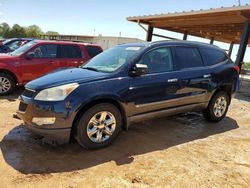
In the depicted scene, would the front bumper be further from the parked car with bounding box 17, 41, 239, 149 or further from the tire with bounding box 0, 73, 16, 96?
the tire with bounding box 0, 73, 16, 96

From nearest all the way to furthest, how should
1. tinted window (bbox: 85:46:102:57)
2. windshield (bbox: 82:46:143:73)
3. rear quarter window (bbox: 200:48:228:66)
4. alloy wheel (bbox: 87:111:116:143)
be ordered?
alloy wheel (bbox: 87:111:116:143) → windshield (bbox: 82:46:143:73) → rear quarter window (bbox: 200:48:228:66) → tinted window (bbox: 85:46:102:57)

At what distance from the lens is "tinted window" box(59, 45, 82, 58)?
8680mm

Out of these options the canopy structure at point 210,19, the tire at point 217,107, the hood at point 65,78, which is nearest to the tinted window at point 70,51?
the hood at point 65,78

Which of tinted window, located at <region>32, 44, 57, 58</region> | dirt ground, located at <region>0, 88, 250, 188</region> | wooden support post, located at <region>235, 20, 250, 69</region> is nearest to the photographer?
dirt ground, located at <region>0, 88, 250, 188</region>

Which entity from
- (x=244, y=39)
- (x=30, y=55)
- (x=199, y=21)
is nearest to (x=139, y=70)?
(x=30, y=55)

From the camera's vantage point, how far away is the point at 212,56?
237 inches

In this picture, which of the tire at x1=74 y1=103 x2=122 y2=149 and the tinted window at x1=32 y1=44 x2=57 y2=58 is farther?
the tinted window at x1=32 y1=44 x2=57 y2=58

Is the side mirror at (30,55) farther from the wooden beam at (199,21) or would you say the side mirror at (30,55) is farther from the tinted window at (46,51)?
the wooden beam at (199,21)

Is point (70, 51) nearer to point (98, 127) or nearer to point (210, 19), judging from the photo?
point (98, 127)

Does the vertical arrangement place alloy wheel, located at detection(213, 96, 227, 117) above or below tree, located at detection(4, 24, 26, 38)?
above

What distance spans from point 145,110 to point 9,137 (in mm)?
2397

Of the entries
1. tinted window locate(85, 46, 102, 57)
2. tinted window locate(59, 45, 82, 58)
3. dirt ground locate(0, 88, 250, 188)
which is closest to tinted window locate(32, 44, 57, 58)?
tinted window locate(59, 45, 82, 58)

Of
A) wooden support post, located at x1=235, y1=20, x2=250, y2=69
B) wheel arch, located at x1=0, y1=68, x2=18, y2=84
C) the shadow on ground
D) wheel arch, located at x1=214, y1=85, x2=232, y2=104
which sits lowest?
the shadow on ground

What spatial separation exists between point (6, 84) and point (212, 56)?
18.7ft
